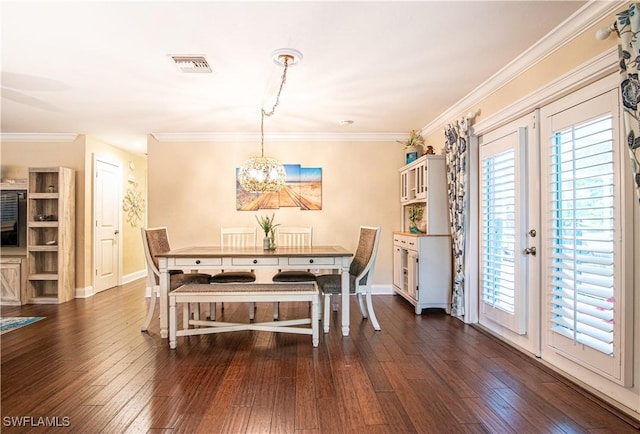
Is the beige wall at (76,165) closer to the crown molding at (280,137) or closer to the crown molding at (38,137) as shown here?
the crown molding at (38,137)

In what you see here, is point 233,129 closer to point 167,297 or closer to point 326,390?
point 167,297

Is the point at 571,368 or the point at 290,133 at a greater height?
the point at 290,133

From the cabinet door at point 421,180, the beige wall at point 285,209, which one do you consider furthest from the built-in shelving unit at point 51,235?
the cabinet door at point 421,180

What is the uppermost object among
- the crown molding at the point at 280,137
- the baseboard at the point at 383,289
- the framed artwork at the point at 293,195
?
the crown molding at the point at 280,137

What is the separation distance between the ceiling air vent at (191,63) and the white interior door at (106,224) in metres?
3.42

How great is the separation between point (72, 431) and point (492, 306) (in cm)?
334

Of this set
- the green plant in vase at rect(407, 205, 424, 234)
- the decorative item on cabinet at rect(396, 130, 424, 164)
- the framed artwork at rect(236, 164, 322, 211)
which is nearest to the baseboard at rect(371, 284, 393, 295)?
the green plant in vase at rect(407, 205, 424, 234)

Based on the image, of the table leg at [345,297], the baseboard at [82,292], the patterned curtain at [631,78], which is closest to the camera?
the patterned curtain at [631,78]

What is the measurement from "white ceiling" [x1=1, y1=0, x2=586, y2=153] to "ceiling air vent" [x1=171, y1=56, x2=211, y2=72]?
78 mm

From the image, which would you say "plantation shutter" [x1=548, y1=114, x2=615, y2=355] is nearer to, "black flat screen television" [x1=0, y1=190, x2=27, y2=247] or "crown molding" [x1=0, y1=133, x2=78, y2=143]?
"crown molding" [x1=0, y1=133, x2=78, y2=143]

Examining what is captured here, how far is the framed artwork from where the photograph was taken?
520 centimetres

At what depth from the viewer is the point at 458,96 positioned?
374 centimetres

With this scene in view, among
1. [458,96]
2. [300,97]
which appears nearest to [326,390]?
[300,97]

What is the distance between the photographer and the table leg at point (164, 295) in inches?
127
